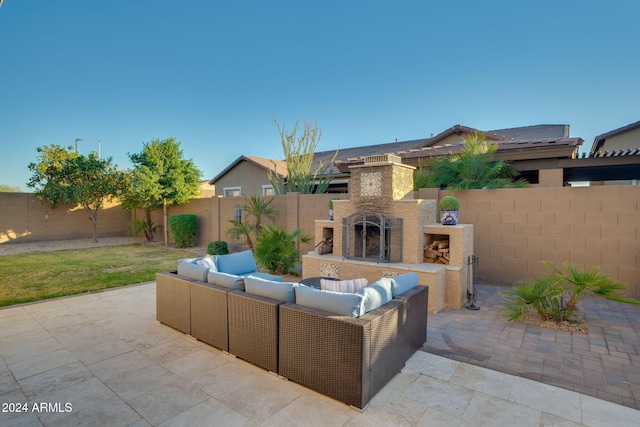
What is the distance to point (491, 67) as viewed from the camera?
930 centimetres

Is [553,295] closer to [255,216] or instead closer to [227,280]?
[227,280]

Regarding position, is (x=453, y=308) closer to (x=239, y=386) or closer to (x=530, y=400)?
(x=530, y=400)

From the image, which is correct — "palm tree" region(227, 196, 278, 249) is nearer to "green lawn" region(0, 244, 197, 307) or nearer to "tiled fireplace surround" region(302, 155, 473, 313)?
"green lawn" region(0, 244, 197, 307)

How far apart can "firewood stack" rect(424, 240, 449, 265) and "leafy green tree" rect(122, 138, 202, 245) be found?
11.4m

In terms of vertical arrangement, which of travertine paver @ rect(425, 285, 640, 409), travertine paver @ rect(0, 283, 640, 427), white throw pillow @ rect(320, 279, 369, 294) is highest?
white throw pillow @ rect(320, 279, 369, 294)

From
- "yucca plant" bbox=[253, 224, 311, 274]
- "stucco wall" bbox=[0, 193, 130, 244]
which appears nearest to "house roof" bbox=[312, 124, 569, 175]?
"yucca plant" bbox=[253, 224, 311, 274]

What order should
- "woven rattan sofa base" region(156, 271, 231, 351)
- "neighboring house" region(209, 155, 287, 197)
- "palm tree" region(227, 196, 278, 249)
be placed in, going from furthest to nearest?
"neighboring house" region(209, 155, 287, 197) → "palm tree" region(227, 196, 278, 249) → "woven rattan sofa base" region(156, 271, 231, 351)

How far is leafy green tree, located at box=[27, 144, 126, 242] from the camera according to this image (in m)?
13.4

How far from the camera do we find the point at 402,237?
580 cm

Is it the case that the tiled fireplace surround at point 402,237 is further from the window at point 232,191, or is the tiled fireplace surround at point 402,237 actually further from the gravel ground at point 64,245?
the window at point 232,191

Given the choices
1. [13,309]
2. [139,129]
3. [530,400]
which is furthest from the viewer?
[139,129]

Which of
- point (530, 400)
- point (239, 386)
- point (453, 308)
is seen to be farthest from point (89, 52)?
point (530, 400)

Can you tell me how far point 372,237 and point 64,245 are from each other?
47.8 ft

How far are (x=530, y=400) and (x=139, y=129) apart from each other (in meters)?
16.0
